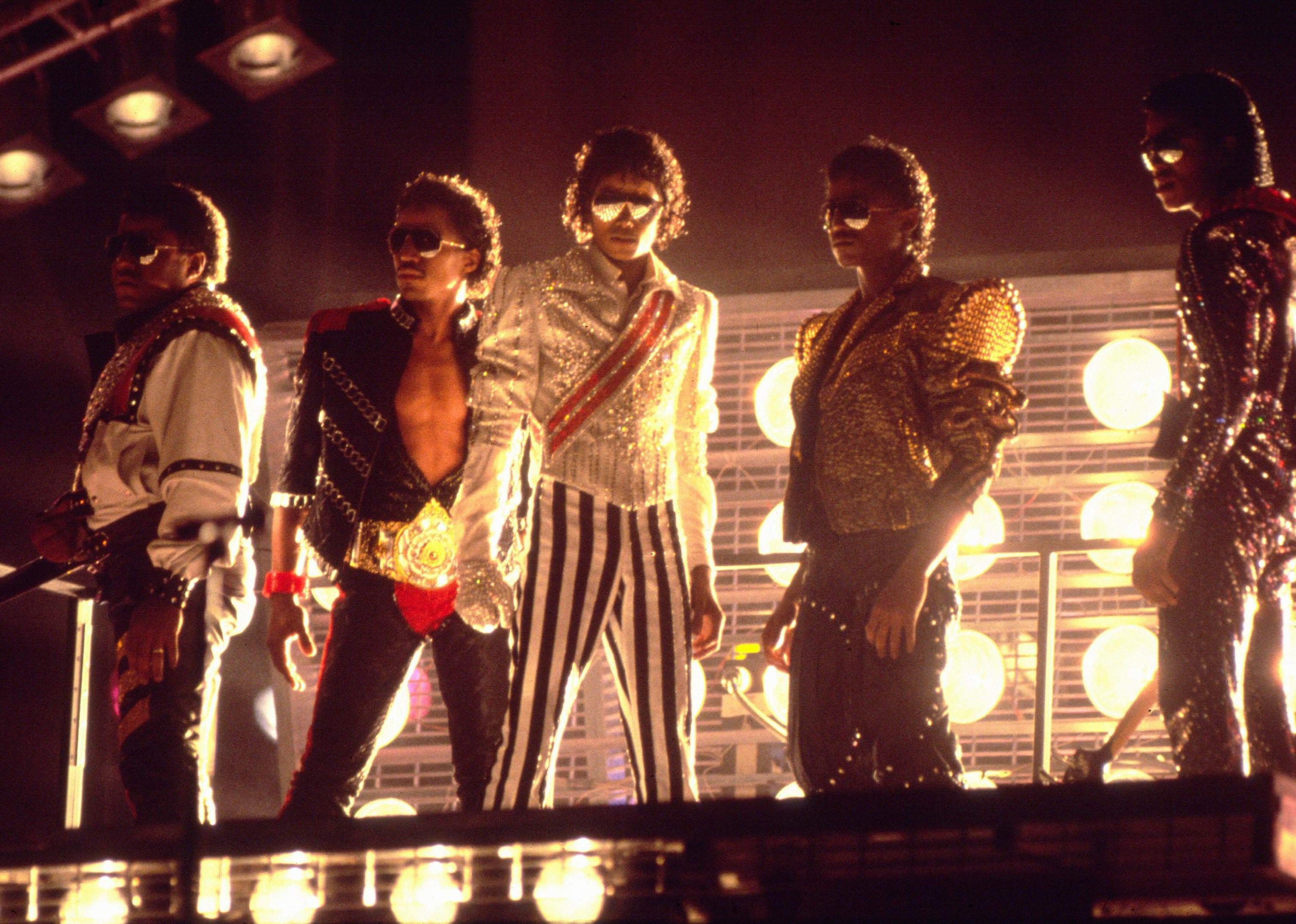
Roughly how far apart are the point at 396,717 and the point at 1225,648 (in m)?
2.33

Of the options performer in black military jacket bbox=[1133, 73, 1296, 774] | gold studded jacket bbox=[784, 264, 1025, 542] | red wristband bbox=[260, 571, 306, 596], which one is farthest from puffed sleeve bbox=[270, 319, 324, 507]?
performer in black military jacket bbox=[1133, 73, 1296, 774]

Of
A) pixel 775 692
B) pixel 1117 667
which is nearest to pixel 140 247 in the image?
pixel 775 692

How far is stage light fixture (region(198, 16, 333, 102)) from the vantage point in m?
6.61

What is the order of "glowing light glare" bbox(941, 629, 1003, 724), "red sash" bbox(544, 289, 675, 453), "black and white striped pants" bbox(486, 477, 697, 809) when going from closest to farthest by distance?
"black and white striped pants" bbox(486, 477, 697, 809) < "red sash" bbox(544, 289, 675, 453) < "glowing light glare" bbox(941, 629, 1003, 724)

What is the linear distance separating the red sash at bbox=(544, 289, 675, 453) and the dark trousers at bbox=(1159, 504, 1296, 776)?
1.14 metres

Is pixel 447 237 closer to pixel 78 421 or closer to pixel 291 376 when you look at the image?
pixel 291 376

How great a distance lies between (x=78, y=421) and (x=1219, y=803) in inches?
211

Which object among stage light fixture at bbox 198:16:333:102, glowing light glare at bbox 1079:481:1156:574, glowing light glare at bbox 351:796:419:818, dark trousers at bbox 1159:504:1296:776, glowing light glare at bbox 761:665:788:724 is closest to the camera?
dark trousers at bbox 1159:504:1296:776

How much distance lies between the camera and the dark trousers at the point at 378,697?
4.43 metres

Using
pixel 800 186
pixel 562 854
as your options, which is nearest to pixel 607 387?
pixel 562 854

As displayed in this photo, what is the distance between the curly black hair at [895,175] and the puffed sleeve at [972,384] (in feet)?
0.62

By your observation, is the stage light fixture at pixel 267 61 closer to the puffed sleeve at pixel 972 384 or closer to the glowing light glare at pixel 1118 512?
the glowing light glare at pixel 1118 512

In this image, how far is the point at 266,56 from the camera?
6648 millimetres

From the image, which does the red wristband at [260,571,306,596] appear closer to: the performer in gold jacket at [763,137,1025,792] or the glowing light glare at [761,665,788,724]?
the performer in gold jacket at [763,137,1025,792]
